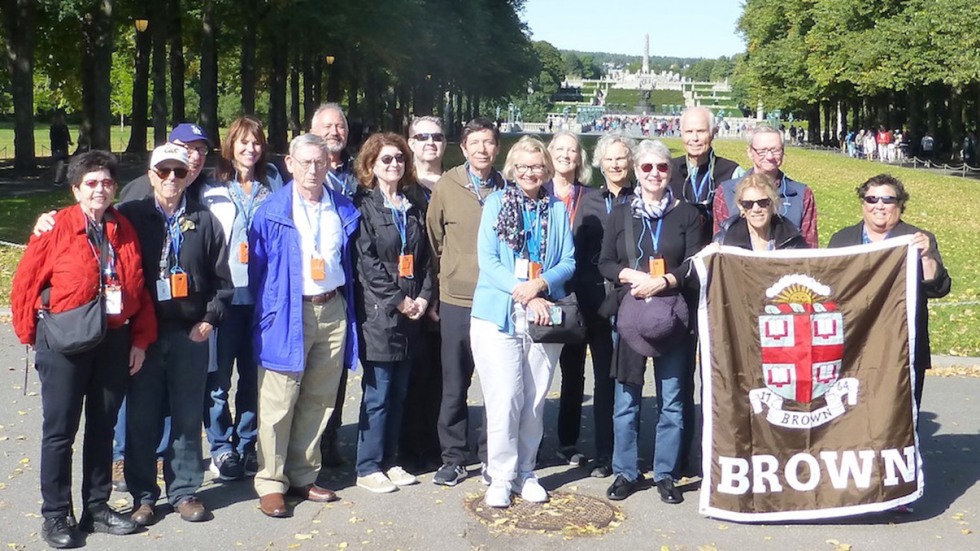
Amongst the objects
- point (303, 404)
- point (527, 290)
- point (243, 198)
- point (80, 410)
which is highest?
point (243, 198)

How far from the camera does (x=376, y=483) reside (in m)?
7.01

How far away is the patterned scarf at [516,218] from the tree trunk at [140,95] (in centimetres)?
3176

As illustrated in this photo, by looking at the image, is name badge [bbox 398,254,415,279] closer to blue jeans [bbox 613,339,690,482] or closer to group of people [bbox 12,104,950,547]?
group of people [bbox 12,104,950,547]

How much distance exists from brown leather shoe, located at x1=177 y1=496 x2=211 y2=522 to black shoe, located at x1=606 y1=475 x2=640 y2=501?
2.28 meters

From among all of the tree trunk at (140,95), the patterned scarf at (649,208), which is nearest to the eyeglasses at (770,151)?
the patterned scarf at (649,208)

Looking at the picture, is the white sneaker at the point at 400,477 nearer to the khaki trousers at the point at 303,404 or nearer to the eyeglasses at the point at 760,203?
the khaki trousers at the point at 303,404

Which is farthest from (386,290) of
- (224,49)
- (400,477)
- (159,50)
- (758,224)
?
(224,49)

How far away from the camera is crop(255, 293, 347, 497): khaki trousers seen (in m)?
6.63

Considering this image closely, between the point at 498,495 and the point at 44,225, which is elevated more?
the point at 44,225

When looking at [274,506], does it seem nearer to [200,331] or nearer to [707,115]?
[200,331]

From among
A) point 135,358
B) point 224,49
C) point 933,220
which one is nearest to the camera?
point 135,358

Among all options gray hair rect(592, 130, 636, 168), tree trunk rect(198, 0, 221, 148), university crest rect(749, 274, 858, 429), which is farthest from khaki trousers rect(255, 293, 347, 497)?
tree trunk rect(198, 0, 221, 148)

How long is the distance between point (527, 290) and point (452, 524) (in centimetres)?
133

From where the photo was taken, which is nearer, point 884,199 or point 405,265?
point 884,199
